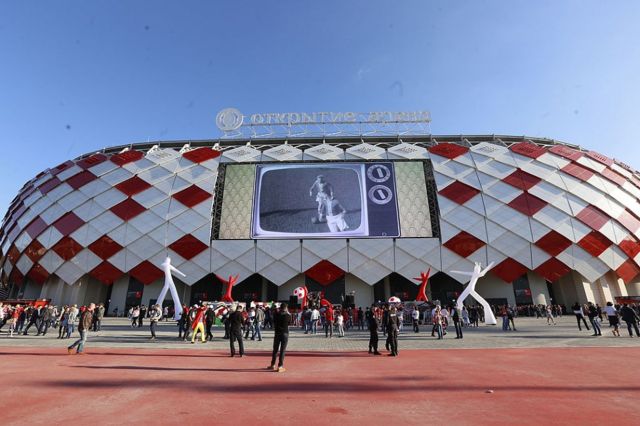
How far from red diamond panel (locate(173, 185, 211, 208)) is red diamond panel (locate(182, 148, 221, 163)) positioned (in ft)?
13.4

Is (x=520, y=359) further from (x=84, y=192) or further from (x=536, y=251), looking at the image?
(x=84, y=192)

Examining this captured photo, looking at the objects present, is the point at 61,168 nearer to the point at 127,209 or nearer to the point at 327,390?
the point at 127,209

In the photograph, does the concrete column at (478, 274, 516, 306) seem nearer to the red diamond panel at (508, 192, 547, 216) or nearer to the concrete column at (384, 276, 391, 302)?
the red diamond panel at (508, 192, 547, 216)

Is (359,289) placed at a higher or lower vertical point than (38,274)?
lower

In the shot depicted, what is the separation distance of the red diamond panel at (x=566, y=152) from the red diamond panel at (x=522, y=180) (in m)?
6.35

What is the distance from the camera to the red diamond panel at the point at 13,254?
3525cm

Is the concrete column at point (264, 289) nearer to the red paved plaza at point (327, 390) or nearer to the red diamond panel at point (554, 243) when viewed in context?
the red paved plaza at point (327, 390)

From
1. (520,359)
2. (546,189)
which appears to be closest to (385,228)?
(546,189)

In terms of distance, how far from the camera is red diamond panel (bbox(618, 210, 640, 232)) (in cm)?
3219

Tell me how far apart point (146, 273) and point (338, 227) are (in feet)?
63.1

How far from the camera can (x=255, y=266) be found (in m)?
30.6

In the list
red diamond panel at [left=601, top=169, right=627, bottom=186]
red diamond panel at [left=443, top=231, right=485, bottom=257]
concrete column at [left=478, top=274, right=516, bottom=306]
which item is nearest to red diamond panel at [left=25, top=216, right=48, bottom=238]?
red diamond panel at [left=443, top=231, right=485, bottom=257]

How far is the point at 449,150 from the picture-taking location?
36625 mm

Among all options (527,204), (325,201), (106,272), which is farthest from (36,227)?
(527,204)
